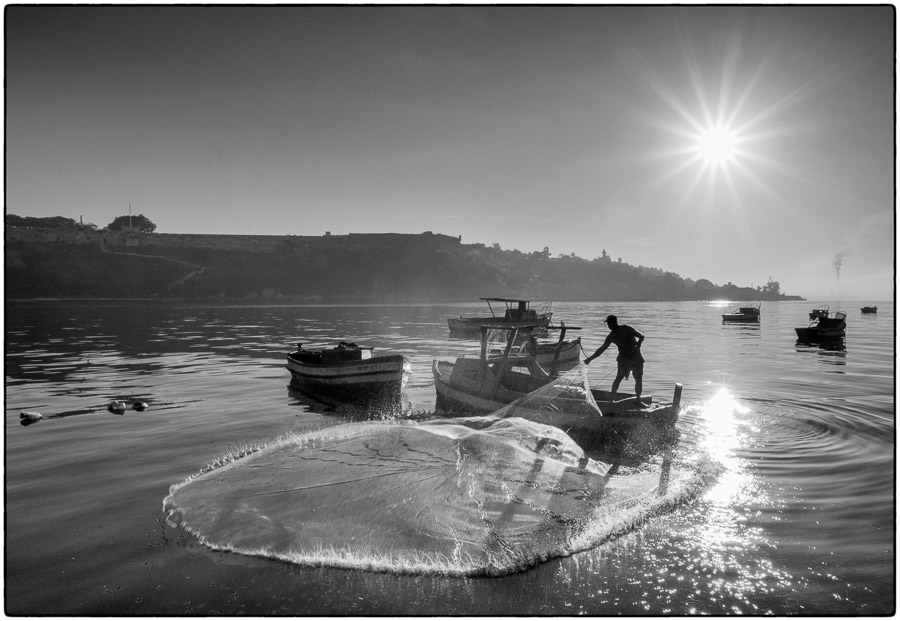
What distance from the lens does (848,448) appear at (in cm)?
1211

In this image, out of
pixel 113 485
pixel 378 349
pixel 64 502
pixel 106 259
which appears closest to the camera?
pixel 64 502

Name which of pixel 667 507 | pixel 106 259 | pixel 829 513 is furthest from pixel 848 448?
pixel 106 259

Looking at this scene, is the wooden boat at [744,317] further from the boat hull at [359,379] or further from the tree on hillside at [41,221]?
the tree on hillside at [41,221]

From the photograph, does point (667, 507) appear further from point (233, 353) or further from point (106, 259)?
point (106, 259)

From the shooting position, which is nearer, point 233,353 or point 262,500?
point 262,500

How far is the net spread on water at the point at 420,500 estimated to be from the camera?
6469mm

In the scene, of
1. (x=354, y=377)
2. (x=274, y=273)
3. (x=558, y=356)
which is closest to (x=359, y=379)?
(x=354, y=377)

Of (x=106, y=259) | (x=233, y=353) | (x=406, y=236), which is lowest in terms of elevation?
(x=233, y=353)

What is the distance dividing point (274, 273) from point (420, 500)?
148 metres

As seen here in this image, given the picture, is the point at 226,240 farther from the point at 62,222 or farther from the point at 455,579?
the point at 455,579

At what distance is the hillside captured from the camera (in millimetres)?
112562

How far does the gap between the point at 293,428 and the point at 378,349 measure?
20.1m

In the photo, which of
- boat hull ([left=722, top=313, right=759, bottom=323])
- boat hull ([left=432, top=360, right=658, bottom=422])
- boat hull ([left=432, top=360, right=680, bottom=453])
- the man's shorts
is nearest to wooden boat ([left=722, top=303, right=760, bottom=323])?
boat hull ([left=722, top=313, right=759, bottom=323])

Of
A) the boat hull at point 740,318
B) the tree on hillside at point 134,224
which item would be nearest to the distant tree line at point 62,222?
the tree on hillside at point 134,224
